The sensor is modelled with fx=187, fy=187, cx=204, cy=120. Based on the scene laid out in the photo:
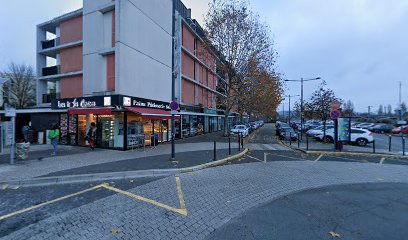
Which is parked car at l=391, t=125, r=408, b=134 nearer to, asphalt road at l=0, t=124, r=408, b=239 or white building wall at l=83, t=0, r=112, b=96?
asphalt road at l=0, t=124, r=408, b=239

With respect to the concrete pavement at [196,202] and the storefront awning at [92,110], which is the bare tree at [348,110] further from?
the storefront awning at [92,110]

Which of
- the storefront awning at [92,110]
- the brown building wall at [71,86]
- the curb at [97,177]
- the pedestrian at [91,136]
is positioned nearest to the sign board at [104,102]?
the storefront awning at [92,110]

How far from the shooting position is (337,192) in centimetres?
545

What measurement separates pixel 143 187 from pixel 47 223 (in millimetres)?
2328

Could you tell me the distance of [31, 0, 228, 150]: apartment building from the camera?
39.7 ft

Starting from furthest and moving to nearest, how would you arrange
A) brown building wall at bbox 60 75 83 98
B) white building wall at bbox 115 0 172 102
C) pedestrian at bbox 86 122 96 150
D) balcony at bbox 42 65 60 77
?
1. balcony at bbox 42 65 60 77
2. brown building wall at bbox 60 75 83 98
3. white building wall at bbox 115 0 172 102
4. pedestrian at bbox 86 122 96 150

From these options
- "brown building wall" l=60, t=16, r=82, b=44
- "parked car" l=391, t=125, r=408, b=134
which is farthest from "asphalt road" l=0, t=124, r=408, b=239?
"parked car" l=391, t=125, r=408, b=134

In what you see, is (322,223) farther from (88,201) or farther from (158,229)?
(88,201)

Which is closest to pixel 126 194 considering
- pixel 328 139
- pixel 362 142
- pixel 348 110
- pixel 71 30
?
pixel 71 30

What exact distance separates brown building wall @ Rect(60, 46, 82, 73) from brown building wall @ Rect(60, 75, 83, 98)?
822mm

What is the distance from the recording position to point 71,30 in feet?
55.0

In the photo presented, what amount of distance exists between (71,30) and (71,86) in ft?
16.8

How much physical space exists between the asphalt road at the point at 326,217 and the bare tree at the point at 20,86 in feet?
135

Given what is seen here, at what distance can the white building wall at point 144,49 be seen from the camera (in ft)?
40.0
